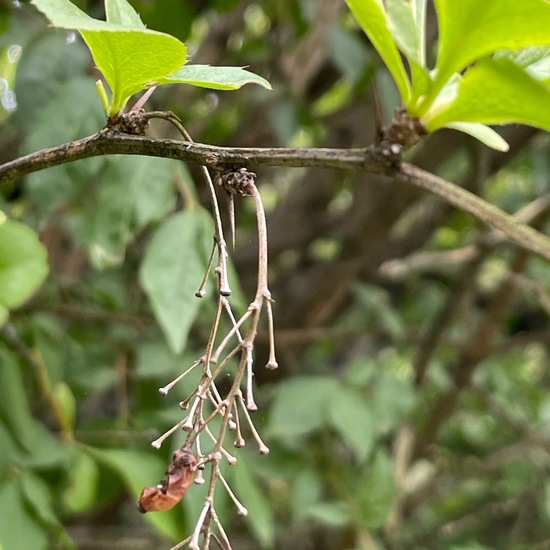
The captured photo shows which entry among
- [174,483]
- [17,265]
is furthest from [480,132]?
[17,265]

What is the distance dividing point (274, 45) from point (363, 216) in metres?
0.26

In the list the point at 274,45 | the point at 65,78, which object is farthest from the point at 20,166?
the point at 274,45

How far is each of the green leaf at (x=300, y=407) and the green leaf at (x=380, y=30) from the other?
1.59 ft

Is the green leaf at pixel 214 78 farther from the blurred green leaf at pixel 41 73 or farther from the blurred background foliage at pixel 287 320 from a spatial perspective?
the blurred green leaf at pixel 41 73

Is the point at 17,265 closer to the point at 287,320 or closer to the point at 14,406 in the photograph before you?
the point at 14,406

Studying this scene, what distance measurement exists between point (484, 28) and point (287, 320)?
81 centimetres

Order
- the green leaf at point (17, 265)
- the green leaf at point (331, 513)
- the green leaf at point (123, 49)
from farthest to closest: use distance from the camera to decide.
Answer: the green leaf at point (331, 513)
the green leaf at point (17, 265)
the green leaf at point (123, 49)

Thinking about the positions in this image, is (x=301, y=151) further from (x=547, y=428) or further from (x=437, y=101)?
(x=547, y=428)

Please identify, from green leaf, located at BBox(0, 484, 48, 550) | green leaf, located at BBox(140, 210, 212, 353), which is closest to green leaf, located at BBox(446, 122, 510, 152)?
green leaf, located at BBox(140, 210, 212, 353)

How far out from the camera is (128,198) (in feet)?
1.67

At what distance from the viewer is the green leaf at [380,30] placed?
0.72 ft

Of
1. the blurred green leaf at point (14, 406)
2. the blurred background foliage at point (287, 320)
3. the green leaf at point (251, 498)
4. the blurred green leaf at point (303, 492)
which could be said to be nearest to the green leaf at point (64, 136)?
the blurred background foliage at point (287, 320)

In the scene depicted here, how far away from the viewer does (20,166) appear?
23 centimetres

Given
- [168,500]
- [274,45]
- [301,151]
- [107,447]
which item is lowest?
[107,447]
